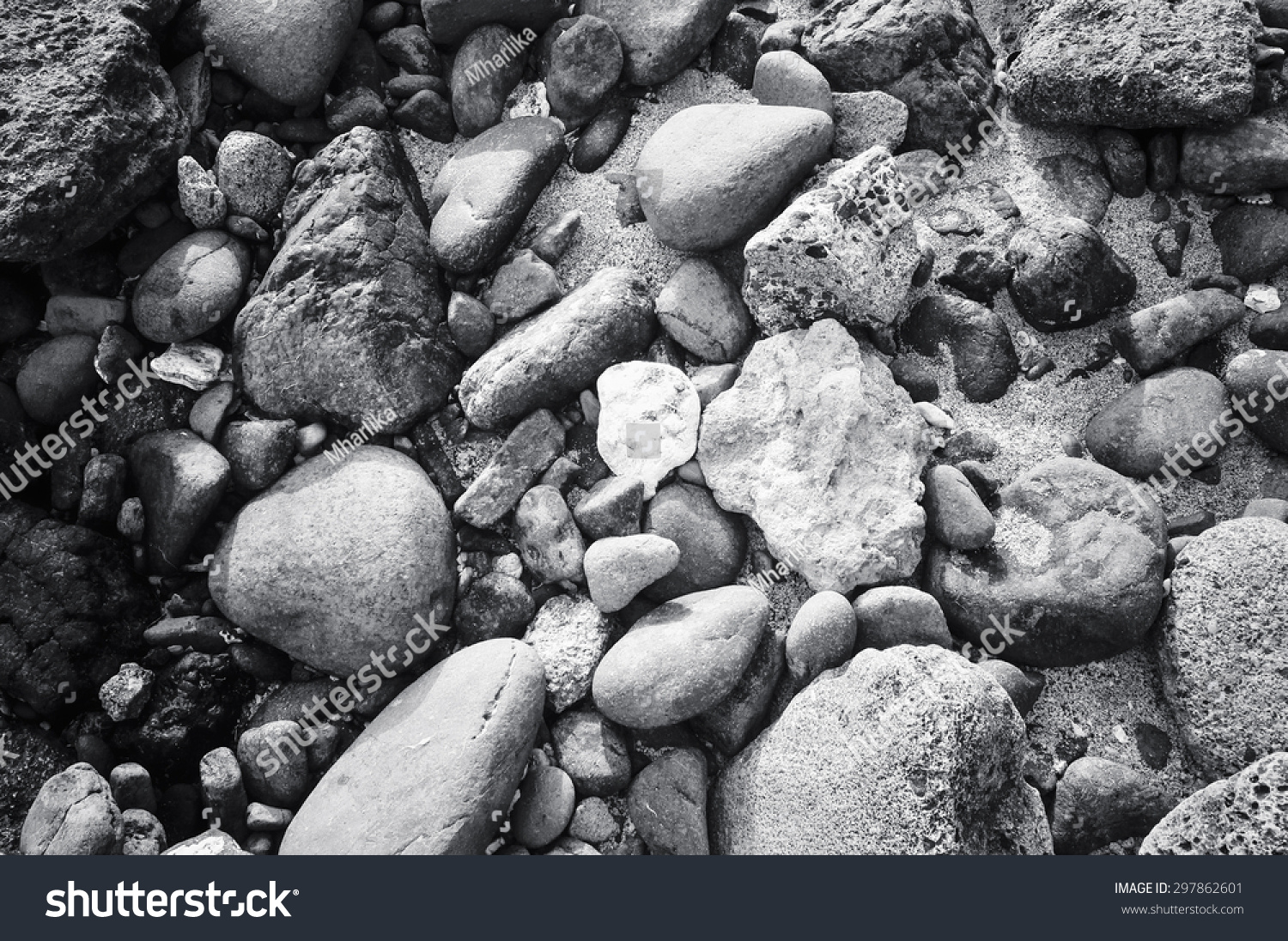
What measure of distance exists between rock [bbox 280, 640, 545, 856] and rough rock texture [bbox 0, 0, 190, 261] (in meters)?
2.48

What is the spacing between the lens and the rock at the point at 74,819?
3232 millimetres

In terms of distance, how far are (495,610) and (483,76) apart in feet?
8.41

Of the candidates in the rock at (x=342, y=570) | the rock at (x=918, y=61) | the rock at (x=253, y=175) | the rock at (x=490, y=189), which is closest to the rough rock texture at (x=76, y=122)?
the rock at (x=253, y=175)

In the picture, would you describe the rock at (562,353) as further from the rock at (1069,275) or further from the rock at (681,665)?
the rock at (1069,275)

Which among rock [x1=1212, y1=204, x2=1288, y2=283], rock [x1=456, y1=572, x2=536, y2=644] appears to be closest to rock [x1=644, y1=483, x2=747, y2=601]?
rock [x1=456, y1=572, x2=536, y2=644]

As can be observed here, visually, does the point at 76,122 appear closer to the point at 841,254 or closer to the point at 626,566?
the point at 626,566

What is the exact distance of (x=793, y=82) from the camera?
4.21m

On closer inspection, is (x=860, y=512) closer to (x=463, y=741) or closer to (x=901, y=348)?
(x=901, y=348)

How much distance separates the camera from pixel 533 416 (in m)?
3.92

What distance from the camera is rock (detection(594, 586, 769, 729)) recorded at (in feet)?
10.9

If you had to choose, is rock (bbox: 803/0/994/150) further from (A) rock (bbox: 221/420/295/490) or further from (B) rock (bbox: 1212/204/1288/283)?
(A) rock (bbox: 221/420/295/490)

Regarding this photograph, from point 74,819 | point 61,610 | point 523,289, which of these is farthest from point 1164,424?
point 61,610

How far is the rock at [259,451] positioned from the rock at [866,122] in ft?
8.90

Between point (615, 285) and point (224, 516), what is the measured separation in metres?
1.93
